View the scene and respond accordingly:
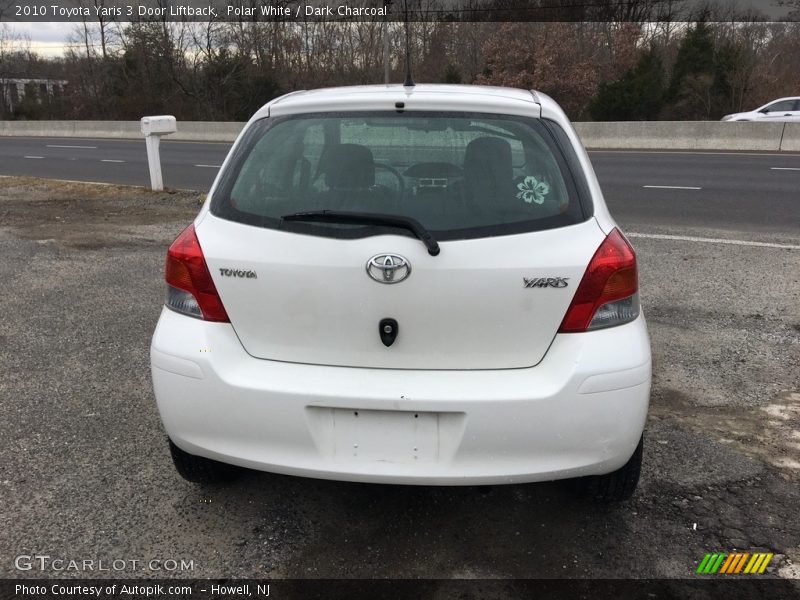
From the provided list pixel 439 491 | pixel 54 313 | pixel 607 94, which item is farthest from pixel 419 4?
pixel 439 491

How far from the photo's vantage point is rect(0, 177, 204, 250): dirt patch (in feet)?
28.9

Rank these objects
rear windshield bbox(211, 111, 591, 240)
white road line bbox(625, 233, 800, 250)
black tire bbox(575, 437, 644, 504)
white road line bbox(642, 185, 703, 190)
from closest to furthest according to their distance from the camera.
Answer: rear windshield bbox(211, 111, 591, 240) < black tire bbox(575, 437, 644, 504) < white road line bbox(625, 233, 800, 250) < white road line bbox(642, 185, 703, 190)

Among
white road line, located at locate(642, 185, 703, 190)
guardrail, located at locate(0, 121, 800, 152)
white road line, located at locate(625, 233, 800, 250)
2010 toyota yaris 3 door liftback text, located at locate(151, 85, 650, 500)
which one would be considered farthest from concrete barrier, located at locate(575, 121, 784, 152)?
2010 toyota yaris 3 door liftback text, located at locate(151, 85, 650, 500)

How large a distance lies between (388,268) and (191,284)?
0.78 metres

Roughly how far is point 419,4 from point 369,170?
39010 millimetres

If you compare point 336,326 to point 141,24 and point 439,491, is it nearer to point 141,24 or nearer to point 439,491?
point 439,491

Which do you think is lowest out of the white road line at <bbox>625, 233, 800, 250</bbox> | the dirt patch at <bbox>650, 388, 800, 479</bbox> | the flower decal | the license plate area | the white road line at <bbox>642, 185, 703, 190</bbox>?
the white road line at <bbox>642, 185, 703, 190</bbox>

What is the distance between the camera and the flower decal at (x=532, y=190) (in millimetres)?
2594

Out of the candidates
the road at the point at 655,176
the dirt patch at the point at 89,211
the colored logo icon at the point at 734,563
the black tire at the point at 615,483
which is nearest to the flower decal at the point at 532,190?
the black tire at the point at 615,483

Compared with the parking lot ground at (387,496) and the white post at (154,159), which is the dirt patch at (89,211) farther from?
the parking lot ground at (387,496)

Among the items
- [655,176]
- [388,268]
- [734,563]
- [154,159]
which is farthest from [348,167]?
[655,176]

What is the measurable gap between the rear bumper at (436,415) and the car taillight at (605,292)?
41mm

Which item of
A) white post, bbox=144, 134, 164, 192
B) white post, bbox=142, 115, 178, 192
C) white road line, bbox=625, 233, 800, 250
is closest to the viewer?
white road line, bbox=625, 233, 800, 250

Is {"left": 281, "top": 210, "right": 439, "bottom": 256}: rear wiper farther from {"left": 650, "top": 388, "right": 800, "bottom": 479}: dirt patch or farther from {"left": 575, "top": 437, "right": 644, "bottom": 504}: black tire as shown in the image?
{"left": 650, "top": 388, "right": 800, "bottom": 479}: dirt patch
